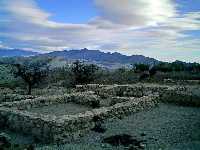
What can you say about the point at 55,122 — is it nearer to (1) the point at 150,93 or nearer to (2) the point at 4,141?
(2) the point at 4,141

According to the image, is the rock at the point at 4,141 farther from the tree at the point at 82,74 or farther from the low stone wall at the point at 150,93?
the tree at the point at 82,74

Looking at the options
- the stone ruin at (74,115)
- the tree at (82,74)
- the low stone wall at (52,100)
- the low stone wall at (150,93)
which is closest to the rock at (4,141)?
the stone ruin at (74,115)

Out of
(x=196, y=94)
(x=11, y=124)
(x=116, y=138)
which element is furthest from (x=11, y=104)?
(x=196, y=94)

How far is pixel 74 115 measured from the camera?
725 inches

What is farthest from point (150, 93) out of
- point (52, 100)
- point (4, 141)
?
point (4, 141)

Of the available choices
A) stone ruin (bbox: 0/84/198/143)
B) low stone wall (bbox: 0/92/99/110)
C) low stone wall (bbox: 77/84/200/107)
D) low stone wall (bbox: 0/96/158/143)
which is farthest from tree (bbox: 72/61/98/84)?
low stone wall (bbox: 0/96/158/143)

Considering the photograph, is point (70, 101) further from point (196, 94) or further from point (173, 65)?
point (173, 65)

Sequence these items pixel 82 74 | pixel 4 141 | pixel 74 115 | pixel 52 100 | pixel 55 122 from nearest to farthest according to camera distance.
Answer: pixel 4 141 → pixel 55 122 → pixel 74 115 → pixel 52 100 → pixel 82 74

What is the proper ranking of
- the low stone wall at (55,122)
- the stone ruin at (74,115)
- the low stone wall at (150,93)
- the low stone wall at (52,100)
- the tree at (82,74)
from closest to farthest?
the low stone wall at (55,122) < the stone ruin at (74,115) < the low stone wall at (52,100) < the low stone wall at (150,93) < the tree at (82,74)

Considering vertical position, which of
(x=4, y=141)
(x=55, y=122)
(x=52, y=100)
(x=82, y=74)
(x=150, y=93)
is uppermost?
(x=82, y=74)

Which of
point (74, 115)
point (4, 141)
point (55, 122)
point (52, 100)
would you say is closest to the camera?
point (4, 141)

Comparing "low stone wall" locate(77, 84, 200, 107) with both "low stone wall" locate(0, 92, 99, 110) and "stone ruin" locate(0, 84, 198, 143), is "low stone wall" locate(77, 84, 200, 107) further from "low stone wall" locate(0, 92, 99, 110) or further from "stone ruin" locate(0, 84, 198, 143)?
"low stone wall" locate(0, 92, 99, 110)

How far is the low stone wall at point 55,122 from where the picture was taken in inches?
682

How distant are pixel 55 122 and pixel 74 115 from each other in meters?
1.39
